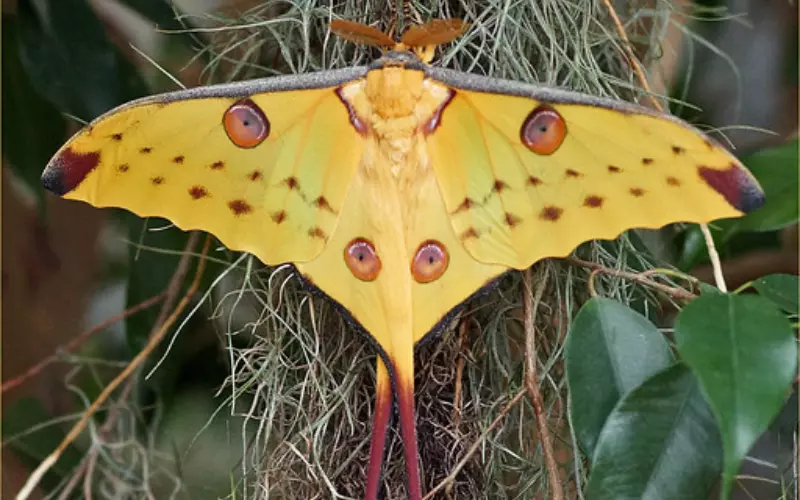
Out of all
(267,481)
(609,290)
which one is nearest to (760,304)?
(609,290)

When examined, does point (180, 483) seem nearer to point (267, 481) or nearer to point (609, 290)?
point (267, 481)

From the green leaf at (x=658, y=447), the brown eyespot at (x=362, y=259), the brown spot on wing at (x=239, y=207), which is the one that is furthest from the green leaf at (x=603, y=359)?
the brown spot on wing at (x=239, y=207)

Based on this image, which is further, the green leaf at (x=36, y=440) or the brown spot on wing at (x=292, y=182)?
the green leaf at (x=36, y=440)

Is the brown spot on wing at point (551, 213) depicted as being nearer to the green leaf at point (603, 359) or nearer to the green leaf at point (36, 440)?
the green leaf at point (603, 359)

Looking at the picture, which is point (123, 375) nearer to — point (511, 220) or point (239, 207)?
point (239, 207)

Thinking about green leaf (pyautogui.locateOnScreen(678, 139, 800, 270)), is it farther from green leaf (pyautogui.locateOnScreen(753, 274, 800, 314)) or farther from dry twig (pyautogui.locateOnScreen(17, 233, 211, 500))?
dry twig (pyautogui.locateOnScreen(17, 233, 211, 500))

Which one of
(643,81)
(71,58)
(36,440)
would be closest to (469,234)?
(643,81)

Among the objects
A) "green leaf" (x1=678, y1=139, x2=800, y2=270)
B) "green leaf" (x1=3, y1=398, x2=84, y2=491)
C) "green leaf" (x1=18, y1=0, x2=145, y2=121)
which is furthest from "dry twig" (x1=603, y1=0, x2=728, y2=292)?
"green leaf" (x1=3, y1=398, x2=84, y2=491)
